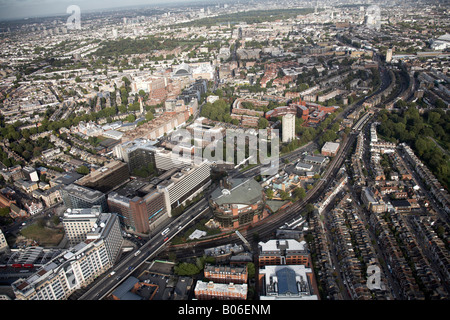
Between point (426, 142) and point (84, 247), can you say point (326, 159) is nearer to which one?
point (426, 142)

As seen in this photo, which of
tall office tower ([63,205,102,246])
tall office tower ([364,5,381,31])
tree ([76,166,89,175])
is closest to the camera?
tall office tower ([63,205,102,246])

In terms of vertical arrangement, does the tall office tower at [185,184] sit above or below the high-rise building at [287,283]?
above

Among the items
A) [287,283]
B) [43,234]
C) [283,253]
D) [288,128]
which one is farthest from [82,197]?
[288,128]

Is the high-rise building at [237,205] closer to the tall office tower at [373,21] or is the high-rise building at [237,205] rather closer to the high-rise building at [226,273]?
the high-rise building at [226,273]

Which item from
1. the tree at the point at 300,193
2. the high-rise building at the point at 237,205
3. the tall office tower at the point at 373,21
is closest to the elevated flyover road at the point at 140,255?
the high-rise building at the point at 237,205

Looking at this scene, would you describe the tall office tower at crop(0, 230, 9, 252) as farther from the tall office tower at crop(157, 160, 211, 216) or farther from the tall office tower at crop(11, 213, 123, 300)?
the tall office tower at crop(157, 160, 211, 216)

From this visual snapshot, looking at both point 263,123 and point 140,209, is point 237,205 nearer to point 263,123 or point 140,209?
point 140,209

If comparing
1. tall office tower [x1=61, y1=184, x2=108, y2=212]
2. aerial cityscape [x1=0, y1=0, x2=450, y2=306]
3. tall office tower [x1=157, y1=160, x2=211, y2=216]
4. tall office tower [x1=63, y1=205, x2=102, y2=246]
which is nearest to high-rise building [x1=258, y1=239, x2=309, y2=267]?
aerial cityscape [x1=0, y1=0, x2=450, y2=306]
